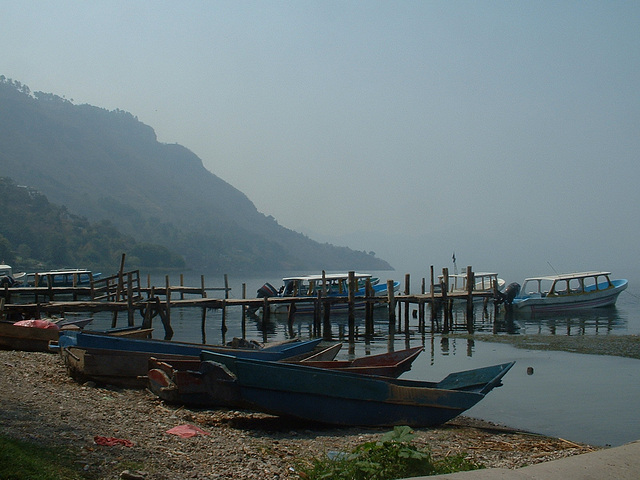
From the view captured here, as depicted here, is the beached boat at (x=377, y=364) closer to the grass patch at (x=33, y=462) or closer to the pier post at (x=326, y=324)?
the grass patch at (x=33, y=462)

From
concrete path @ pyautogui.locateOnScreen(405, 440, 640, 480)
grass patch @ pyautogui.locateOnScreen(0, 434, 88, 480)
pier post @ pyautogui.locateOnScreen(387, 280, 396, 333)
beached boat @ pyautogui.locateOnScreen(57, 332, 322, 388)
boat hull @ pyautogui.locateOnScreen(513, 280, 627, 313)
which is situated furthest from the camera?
boat hull @ pyautogui.locateOnScreen(513, 280, 627, 313)

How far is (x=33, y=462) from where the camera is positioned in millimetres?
6199

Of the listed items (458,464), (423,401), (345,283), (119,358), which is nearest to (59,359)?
(119,358)

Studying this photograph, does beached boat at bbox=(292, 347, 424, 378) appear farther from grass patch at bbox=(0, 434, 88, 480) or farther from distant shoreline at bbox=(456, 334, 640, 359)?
distant shoreline at bbox=(456, 334, 640, 359)

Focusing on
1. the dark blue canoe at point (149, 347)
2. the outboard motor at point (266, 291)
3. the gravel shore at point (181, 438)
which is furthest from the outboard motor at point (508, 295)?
the gravel shore at point (181, 438)

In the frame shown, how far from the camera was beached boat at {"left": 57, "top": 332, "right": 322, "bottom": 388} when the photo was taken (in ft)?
43.1

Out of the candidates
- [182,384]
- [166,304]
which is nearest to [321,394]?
[182,384]

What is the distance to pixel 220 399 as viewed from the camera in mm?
10898

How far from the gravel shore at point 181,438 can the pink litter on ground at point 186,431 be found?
15cm

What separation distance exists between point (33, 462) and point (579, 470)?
18.1 feet

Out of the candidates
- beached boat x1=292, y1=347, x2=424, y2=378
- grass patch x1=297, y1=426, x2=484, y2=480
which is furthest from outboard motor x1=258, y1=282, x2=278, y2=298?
grass patch x1=297, y1=426, x2=484, y2=480

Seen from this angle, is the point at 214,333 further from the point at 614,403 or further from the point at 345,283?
the point at 614,403

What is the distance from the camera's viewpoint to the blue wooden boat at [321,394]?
10656 millimetres

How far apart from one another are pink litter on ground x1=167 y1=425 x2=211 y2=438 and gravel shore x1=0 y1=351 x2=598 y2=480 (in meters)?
0.15
